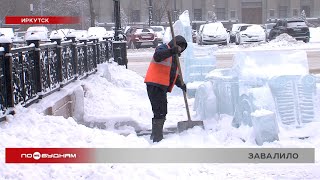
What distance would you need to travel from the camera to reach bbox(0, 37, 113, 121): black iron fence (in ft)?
19.2

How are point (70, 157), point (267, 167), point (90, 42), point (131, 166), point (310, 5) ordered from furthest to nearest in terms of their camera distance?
point (310, 5) → point (90, 42) → point (267, 167) → point (131, 166) → point (70, 157)

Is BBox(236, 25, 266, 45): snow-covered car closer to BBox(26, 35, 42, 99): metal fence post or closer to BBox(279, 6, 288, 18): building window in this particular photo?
BBox(279, 6, 288, 18): building window

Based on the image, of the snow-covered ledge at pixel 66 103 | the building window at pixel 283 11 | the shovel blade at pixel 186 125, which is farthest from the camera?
the building window at pixel 283 11

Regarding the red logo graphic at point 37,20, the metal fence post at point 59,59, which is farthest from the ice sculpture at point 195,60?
the red logo graphic at point 37,20

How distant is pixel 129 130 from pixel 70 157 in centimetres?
418

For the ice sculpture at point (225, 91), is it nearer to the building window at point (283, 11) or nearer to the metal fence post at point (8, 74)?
the metal fence post at point (8, 74)

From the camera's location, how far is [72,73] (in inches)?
371

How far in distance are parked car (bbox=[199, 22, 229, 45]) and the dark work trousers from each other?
71.5ft

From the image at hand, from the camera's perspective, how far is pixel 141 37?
29469mm

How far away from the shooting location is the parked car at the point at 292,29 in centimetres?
2914

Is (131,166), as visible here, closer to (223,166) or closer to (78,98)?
(223,166)

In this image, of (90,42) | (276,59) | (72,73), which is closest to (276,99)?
(276,59)

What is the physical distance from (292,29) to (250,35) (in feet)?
7.26

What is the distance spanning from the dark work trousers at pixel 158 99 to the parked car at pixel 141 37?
2159 centimetres
